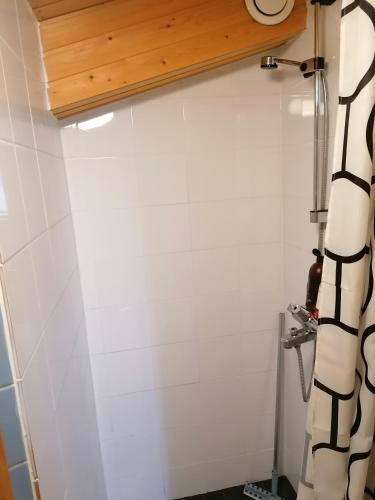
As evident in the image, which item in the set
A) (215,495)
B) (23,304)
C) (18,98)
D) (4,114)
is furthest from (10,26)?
(215,495)

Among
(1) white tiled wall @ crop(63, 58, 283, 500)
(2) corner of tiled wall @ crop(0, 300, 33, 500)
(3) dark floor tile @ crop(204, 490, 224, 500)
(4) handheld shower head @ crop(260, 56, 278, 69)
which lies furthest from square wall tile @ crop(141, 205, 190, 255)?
(3) dark floor tile @ crop(204, 490, 224, 500)

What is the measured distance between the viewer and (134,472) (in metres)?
1.60

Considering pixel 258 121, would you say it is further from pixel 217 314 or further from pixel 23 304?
pixel 23 304

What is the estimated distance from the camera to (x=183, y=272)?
1.48 metres

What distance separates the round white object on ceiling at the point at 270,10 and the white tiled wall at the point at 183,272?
19cm

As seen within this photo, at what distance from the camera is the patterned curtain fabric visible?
0.67 metres

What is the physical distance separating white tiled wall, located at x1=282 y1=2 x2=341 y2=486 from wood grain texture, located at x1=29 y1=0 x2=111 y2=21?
721mm

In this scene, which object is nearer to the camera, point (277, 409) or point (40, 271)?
point (40, 271)

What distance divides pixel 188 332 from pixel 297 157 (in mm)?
867

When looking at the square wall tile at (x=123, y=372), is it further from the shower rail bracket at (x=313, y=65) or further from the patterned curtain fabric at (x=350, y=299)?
the shower rail bracket at (x=313, y=65)

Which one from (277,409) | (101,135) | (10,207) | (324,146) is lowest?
(277,409)

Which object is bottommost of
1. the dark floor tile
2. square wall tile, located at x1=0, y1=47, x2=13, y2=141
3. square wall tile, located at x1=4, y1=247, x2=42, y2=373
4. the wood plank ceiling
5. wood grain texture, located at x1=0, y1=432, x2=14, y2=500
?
the dark floor tile

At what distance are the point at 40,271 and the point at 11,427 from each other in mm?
365

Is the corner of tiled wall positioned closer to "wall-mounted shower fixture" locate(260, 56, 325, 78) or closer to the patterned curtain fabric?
the patterned curtain fabric
